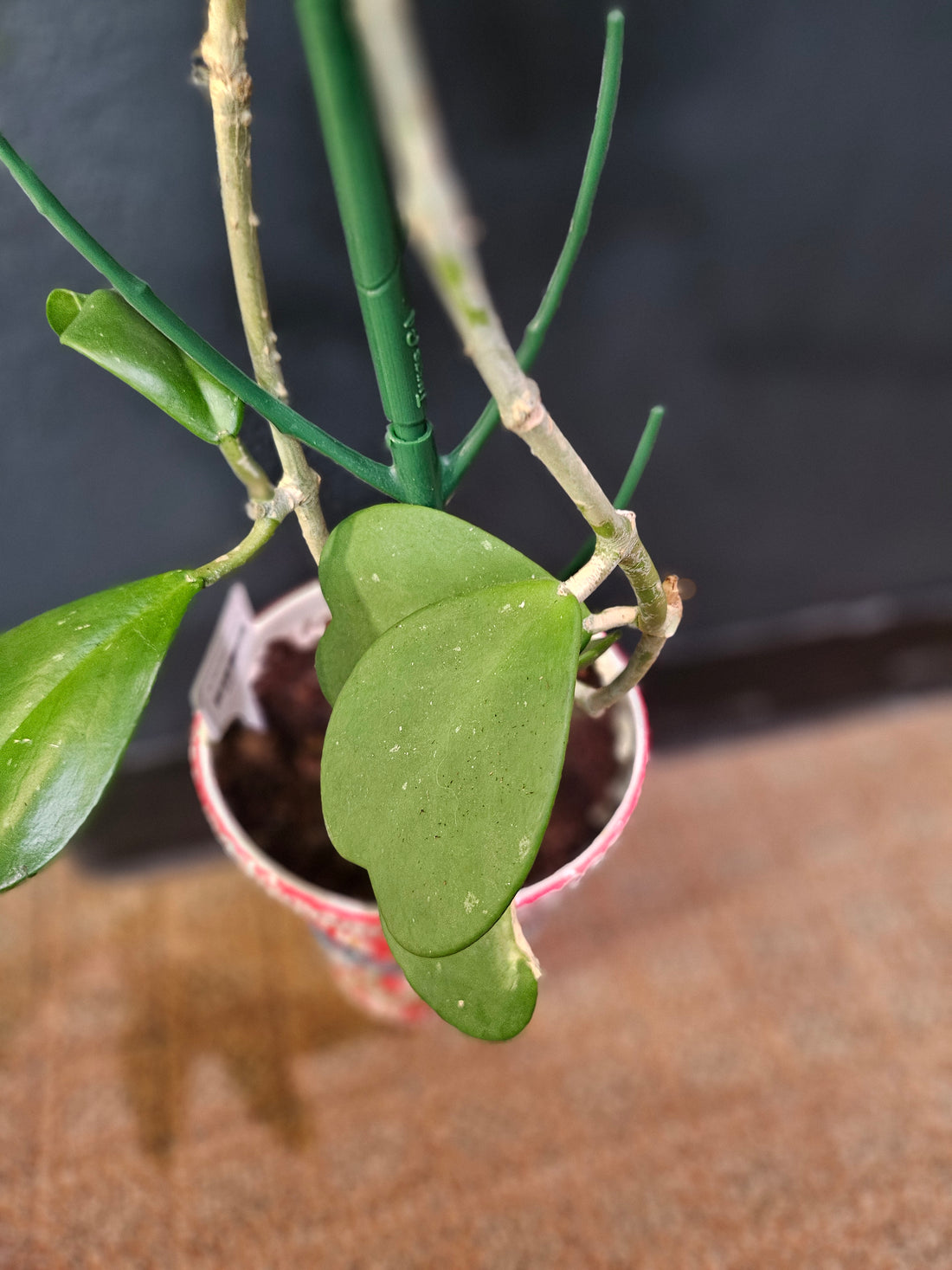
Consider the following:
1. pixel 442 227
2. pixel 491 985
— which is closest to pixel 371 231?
pixel 442 227

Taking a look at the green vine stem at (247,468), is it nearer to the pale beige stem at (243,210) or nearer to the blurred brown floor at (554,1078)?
the pale beige stem at (243,210)

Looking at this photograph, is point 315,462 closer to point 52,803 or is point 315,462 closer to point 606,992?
→ point 52,803

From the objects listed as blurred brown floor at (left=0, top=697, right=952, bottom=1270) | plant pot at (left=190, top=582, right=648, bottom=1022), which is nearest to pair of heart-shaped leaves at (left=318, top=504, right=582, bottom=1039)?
plant pot at (left=190, top=582, right=648, bottom=1022)

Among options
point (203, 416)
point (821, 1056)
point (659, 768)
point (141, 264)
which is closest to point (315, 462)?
point (141, 264)

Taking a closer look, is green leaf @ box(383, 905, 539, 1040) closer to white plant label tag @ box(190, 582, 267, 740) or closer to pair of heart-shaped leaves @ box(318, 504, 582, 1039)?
pair of heart-shaped leaves @ box(318, 504, 582, 1039)

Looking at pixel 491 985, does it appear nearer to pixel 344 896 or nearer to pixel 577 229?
pixel 344 896

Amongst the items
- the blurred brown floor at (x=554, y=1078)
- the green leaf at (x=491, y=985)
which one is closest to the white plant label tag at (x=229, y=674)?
the green leaf at (x=491, y=985)
